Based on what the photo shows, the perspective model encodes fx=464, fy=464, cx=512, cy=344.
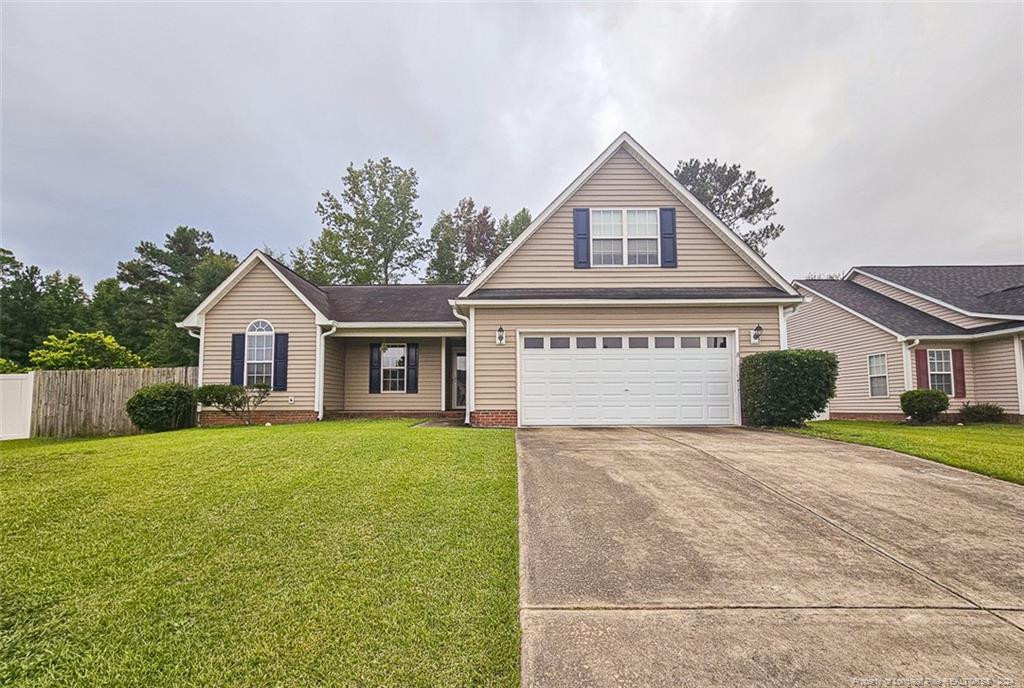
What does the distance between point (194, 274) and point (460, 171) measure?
20.8m

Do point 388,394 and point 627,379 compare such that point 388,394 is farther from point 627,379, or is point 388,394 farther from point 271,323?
point 627,379

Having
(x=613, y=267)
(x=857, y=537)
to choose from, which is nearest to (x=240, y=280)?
(x=613, y=267)

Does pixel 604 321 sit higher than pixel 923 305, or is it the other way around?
pixel 923 305

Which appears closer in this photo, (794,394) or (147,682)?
(147,682)

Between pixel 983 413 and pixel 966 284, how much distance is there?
647 cm

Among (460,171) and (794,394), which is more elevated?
(460,171)

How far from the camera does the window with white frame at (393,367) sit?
14.8m

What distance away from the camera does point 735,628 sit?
2.61m

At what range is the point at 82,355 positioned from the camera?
2178cm

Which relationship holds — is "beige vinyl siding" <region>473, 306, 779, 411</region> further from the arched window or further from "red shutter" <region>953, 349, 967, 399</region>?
"red shutter" <region>953, 349, 967, 399</region>

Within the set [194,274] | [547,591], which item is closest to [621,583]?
[547,591]

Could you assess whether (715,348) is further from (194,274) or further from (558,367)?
(194,274)

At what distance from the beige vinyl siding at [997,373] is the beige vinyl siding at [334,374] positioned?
2030 cm

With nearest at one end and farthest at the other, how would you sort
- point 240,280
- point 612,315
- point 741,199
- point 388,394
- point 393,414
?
point 612,315 < point 240,280 < point 393,414 < point 388,394 < point 741,199
